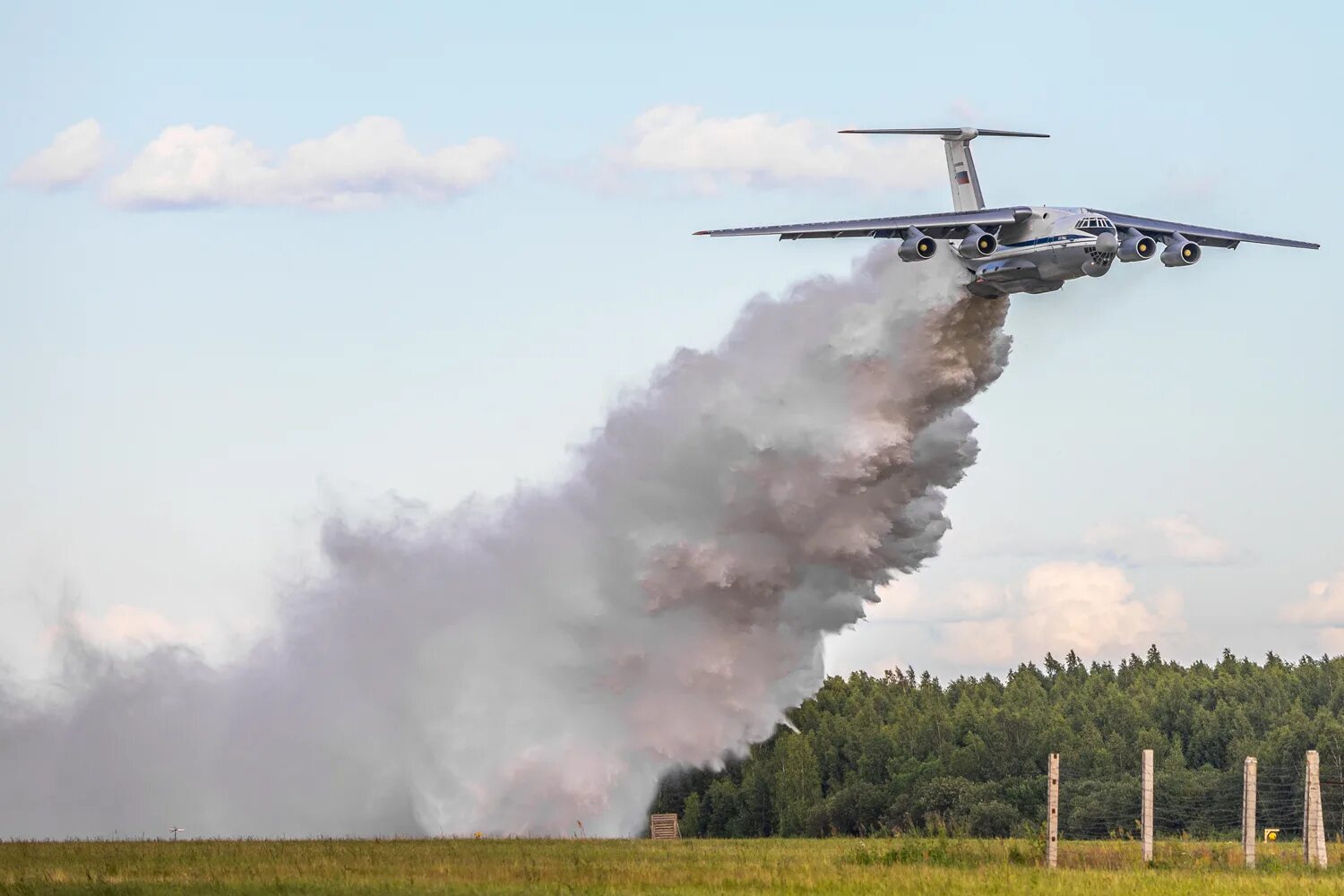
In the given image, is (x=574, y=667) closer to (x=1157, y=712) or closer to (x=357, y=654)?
(x=357, y=654)

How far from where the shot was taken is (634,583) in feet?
133

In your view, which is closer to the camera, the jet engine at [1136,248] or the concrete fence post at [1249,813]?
the concrete fence post at [1249,813]

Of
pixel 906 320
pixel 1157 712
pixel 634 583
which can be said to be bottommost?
pixel 1157 712

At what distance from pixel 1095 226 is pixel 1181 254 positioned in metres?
3.60

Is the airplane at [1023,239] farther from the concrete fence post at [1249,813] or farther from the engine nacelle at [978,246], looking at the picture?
the concrete fence post at [1249,813]

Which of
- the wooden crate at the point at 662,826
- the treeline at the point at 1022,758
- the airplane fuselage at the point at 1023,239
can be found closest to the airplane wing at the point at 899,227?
the airplane fuselage at the point at 1023,239

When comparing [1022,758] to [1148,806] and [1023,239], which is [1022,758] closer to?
[1023,239]

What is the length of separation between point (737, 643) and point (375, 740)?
963 cm

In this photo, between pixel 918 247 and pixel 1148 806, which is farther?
pixel 918 247

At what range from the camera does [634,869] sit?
2478 cm

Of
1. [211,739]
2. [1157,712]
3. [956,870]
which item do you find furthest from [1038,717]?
[956,870]

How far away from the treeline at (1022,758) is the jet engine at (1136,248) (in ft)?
106

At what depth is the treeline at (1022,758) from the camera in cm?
7481

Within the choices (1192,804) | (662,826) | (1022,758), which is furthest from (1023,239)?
(1022,758)
